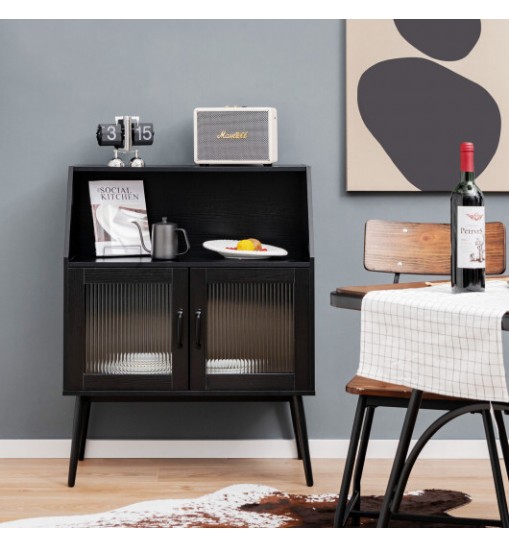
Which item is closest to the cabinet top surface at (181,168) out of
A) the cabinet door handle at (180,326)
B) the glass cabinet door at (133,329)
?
the glass cabinet door at (133,329)

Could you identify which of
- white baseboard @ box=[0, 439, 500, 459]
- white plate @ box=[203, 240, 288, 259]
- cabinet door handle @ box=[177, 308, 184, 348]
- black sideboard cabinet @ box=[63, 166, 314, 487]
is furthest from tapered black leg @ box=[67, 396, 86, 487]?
white plate @ box=[203, 240, 288, 259]

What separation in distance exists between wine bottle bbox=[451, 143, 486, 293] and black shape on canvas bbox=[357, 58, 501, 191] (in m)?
1.49

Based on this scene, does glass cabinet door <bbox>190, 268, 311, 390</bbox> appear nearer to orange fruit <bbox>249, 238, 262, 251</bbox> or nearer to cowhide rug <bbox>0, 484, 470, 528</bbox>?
orange fruit <bbox>249, 238, 262, 251</bbox>

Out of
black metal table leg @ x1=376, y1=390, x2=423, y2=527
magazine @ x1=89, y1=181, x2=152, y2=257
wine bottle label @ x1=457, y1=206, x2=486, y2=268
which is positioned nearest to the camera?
wine bottle label @ x1=457, y1=206, x2=486, y2=268

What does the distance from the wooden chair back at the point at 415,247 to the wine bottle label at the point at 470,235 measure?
80 cm

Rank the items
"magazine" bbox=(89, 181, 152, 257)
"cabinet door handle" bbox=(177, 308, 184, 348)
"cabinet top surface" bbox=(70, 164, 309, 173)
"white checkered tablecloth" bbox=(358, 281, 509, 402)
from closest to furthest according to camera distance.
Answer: "white checkered tablecloth" bbox=(358, 281, 509, 402)
"cabinet door handle" bbox=(177, 308, 184, 348)
"cabinet top surface" bbox=(70, 164, 309, 173)
"magazine" bbox=(89, 181, 152, 257)

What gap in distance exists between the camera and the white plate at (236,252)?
318cm

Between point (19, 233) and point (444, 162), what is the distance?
5.67 feet

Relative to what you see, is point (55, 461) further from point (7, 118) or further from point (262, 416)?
point (7, 118)

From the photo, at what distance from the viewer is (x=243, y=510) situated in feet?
9.27

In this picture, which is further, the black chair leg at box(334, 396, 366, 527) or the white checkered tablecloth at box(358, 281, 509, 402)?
the black chair leg at box(334, 396, 366, 527)

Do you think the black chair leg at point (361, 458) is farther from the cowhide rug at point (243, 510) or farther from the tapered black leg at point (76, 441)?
the tapered black leg at point (76, 441)

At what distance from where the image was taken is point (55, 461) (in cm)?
346

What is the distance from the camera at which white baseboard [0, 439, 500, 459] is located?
350 centimetres
